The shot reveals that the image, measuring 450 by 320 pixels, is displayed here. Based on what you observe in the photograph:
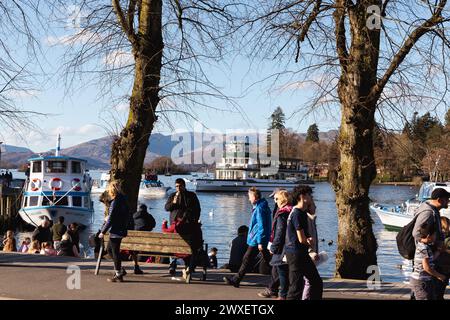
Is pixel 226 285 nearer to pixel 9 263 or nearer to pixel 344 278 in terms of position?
pixel 344 278

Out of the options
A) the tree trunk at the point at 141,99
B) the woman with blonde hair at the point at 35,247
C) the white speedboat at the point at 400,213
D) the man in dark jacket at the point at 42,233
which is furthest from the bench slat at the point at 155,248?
the white speedboat at the point at 400,213

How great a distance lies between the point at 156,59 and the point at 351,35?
14.0 feet

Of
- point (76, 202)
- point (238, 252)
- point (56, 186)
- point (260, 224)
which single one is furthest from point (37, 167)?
point (260, 224)

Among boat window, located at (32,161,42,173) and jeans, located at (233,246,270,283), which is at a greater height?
boat window, located at (32,161,42,173)

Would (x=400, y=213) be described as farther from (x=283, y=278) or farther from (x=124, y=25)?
(x=283, y=278)

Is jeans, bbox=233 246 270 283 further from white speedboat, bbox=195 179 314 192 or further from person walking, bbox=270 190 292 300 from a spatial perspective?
white speedboat, bbox=195 179 314 192

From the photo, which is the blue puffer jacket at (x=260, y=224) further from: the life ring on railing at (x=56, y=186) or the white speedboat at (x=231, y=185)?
the white speedboat at (x=231, y=185)

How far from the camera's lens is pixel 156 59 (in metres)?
15.0

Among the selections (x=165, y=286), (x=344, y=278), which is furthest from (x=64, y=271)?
(x=344, y=278)

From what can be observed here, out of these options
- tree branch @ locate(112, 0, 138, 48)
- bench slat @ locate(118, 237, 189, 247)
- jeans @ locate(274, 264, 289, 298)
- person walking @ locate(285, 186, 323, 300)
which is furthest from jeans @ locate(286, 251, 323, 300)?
tree branch @ locate(112, 0, 138, 48)

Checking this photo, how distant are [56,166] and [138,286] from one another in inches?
1219

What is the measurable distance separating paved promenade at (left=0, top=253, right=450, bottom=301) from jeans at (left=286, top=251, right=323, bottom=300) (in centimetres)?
116

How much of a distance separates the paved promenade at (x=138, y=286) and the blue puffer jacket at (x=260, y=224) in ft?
2.66

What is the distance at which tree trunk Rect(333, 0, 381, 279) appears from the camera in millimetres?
13789
